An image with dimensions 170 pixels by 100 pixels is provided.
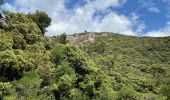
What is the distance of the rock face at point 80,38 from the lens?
168 metres

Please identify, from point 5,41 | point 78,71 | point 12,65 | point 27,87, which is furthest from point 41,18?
point 27,87

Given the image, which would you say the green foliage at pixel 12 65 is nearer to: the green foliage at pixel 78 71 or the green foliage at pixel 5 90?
the green foliage at pixel 5 90

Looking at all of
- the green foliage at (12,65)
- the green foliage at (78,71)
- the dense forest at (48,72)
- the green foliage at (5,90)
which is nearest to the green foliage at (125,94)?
the dense forest at (48,72)

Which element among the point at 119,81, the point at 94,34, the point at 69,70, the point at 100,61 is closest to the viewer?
the point at 69,70

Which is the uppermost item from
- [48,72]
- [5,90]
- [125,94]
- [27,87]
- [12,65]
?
[12,65]

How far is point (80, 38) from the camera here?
17212 centimetres

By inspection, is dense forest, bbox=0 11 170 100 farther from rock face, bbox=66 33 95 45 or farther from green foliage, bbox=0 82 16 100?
rock face, bbox=66 33 95 45

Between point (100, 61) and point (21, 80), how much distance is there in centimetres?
6016

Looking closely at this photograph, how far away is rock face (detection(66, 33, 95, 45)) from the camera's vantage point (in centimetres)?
16762

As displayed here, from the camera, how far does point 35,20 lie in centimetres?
10025

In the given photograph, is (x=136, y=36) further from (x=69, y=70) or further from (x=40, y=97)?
(x=40, y=97)

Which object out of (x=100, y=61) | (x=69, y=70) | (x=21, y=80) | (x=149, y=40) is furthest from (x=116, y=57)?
(x=21, y=80)

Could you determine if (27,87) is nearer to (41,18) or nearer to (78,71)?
(78,71)

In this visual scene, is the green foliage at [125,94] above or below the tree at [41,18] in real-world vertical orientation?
below
